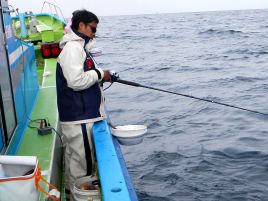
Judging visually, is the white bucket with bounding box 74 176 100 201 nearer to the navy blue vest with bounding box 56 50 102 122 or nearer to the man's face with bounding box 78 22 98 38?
the navy blue vest with bounding box 56 50 102 122

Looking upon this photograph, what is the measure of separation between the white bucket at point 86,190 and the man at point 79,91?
21cm

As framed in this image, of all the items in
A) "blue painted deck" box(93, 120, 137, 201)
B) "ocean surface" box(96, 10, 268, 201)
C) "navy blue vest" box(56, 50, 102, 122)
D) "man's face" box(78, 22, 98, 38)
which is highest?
"man's face" box(78, 22, 98, 38)

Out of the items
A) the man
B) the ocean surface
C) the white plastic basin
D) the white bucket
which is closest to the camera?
the white bucket

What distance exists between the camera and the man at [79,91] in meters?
3.38

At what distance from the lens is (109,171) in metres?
2.78

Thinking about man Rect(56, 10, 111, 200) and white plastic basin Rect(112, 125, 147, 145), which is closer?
man Rect(56, 10, 111, 200)

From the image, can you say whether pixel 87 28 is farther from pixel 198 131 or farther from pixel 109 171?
pixel 198 131

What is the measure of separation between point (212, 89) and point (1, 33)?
8.43 metres

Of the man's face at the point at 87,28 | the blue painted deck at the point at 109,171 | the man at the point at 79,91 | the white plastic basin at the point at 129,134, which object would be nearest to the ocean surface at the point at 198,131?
the white plastic basin at the point at 129,134

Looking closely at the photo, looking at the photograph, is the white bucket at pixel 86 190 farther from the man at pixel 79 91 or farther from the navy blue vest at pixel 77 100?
the navy blue vest at pixel 77 100

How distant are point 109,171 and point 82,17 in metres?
1.48

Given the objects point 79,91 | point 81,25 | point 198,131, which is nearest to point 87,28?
point 81,25

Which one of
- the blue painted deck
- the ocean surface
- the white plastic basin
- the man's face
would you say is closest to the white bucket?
the blue painted deck

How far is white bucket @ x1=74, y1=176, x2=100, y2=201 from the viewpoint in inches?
126
